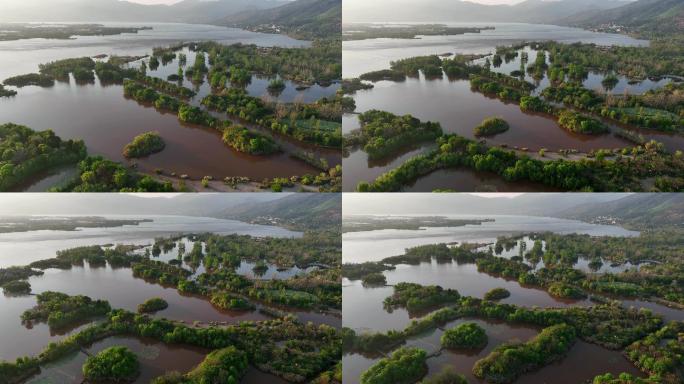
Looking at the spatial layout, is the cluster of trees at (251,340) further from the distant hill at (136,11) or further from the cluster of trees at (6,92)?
the distant hill at (136,11)

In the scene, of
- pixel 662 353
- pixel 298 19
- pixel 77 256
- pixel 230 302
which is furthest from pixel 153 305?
pixel 662 353

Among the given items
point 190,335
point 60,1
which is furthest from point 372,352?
point 60,1

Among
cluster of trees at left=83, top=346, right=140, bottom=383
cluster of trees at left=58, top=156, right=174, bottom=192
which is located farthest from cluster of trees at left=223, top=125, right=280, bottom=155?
cluster of trees at left=83, top=346, right=140, bottom=383

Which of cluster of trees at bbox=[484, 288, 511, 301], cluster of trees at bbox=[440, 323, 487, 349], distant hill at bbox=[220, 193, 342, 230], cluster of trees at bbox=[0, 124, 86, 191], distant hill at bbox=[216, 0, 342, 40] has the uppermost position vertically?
distant hill at bbox=[216, 0, 342, 40]

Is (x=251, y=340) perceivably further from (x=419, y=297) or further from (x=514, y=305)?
(x=514, y=305)

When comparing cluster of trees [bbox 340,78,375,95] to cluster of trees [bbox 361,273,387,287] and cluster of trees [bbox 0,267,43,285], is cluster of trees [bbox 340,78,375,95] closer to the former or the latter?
cluster of trees [bbox 361,273,387,287]

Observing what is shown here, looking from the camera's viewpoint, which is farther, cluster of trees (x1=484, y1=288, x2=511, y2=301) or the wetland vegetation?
cluster of trees (x1=484, y1=288, x2=511, y2=301)
